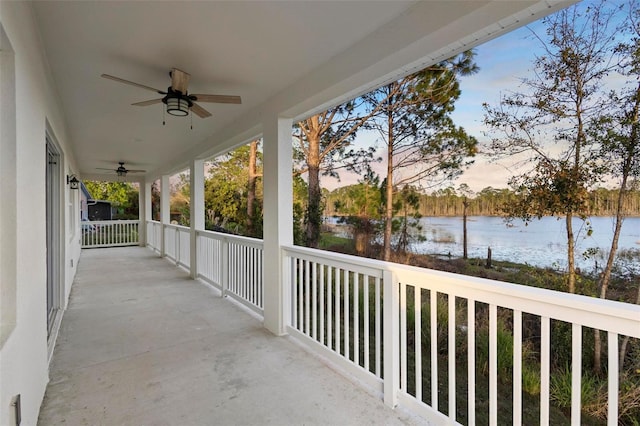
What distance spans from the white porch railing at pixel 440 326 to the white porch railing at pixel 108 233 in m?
7.65

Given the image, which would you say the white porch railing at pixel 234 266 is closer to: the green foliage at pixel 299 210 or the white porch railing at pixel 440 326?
the white porch railing at pixel 440 326

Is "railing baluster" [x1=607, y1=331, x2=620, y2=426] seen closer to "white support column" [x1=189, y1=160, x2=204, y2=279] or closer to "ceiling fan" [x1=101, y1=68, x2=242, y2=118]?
"ceiling fan" [x1=101, y1=68, x2=242, y2=118]

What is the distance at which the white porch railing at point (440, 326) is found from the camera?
4.48ft

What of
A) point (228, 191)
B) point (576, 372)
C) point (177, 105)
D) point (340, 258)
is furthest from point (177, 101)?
point (228, 191)

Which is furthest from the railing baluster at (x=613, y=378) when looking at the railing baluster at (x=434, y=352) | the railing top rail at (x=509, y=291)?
the railing baluster at (x=434, y=352)

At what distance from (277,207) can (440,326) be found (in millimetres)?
2501

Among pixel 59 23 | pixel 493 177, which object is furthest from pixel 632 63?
pixel 59 23

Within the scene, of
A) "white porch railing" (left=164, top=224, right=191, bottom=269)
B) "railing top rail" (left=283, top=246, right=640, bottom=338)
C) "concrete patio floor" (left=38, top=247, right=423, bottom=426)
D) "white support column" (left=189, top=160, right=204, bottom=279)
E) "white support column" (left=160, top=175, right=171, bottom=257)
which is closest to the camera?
"railing top rail" (left=283, top=246, right=640, bottom=338)

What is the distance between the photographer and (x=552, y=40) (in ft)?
9.89

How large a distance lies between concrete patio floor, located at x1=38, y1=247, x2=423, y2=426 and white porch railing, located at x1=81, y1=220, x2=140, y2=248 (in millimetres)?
7290

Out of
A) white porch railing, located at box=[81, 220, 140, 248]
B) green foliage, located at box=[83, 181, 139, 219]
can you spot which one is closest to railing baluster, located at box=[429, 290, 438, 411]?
white porch railing, located at box=[81, 220, 140, 248]

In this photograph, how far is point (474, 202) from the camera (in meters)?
4.10

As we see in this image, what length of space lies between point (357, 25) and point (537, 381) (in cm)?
338

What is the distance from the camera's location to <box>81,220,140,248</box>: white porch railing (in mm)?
10430
